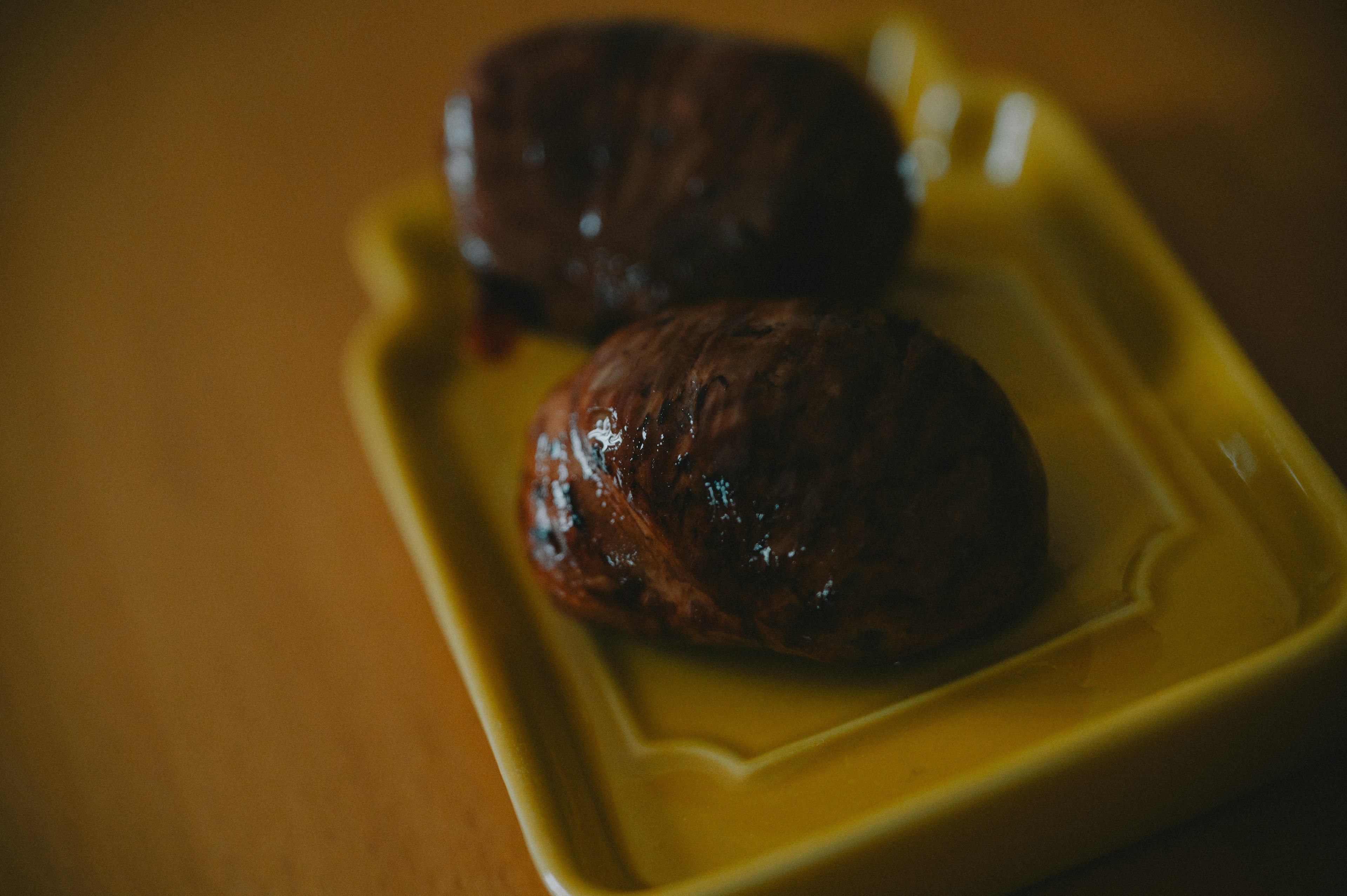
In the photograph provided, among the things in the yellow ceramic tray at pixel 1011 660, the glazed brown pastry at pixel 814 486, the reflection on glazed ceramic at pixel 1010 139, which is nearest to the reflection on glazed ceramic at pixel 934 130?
the reflection on glazed ceramic at pixel 1010 139

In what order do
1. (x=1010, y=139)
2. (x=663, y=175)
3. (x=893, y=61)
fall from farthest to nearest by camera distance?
(x=893, y=61) < (x=1010, y=139) < (x=663, y=175)

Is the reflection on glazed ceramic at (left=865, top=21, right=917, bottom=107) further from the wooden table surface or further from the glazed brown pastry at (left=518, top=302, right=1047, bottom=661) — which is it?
the glazed brown pastry at (left=518, top=302, right=1047, bottom=661)

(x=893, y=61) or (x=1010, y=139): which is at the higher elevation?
(x=893, y=61)

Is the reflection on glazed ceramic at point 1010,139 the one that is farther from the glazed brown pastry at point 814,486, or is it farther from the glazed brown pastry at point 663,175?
the glazed brown pastry at point 814,486

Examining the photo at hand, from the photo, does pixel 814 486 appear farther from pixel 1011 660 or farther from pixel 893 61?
pixel 893 61

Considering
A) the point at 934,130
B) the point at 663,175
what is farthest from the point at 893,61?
the point at 663,175

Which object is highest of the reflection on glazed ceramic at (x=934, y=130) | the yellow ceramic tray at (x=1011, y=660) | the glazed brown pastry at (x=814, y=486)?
the reflection on glazed ceramic at (x=934, y=130)
